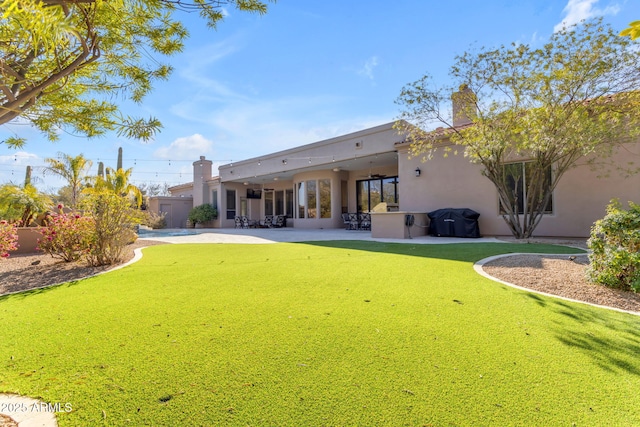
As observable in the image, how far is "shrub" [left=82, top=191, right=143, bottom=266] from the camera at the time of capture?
6.12 m

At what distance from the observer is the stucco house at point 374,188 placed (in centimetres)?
902

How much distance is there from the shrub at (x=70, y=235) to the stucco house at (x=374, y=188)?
812 cm

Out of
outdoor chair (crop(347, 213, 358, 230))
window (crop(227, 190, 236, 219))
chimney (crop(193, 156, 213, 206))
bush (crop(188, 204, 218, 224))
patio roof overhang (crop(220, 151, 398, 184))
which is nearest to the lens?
patio roof overhang (crop(220, 151, 398, 184))

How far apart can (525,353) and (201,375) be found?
2.34 m

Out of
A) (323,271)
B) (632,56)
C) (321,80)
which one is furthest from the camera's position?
(321,80)

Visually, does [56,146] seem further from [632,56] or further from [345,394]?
[632,56]

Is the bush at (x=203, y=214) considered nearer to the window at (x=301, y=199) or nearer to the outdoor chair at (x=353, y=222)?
the window at (x=301, y=199)

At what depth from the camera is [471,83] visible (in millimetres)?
8711

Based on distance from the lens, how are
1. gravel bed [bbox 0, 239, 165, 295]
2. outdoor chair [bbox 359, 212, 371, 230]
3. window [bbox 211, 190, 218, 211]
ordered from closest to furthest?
gravel bed [bbox 0, 239, 165, 295], outdoor chair [bbox 359, 212, 371, 230], window [bbox 211, 190, 218, 211]

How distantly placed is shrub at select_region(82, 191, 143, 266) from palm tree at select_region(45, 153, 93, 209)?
11.1 meters

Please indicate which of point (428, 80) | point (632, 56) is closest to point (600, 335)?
point (632, 56)

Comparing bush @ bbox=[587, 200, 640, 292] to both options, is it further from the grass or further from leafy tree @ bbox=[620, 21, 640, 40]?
leafy tree @ bbox=[620, 21, 640, 40]

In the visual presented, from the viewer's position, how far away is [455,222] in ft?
33.9

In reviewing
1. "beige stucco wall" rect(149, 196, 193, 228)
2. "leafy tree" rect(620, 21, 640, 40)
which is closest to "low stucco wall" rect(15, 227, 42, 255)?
"leafy tree" rect(620, 21, 640, 40)
